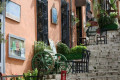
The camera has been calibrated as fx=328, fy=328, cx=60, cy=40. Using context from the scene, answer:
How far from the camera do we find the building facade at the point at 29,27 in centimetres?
1111

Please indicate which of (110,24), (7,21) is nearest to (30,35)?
(7,21)

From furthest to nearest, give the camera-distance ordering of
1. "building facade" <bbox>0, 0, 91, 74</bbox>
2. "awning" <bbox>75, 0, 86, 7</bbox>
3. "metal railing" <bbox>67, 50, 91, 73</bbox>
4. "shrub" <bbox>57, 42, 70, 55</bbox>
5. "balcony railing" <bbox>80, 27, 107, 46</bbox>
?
"awning" <bbox>75, 0, 86, 7</bbox> < "balcony railing" <bbox>80, 27, 107, 46</bbox> < "shrub" <bbox>57, 42, 70, 55</bbox> < "metal railing" <bbox>67, 50, 91, 73</bbox> < "building facade" <bbox>0, 0, 91, 74</bbox>

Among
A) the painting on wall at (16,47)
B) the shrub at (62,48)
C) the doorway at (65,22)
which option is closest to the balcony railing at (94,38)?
the doorway at (65,22)

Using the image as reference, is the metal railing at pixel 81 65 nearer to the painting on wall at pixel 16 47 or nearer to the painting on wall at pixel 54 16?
the painting on wall at pixel 16 47

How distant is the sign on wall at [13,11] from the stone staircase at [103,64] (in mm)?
2595

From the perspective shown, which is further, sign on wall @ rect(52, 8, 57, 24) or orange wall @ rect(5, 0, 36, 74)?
sign on wall @ rect(52, 8, 57, 24)

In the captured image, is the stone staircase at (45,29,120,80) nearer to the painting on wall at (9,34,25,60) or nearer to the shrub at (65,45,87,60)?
the shrub at (65,45,87,60)

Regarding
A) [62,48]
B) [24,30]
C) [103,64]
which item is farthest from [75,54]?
[24,30]

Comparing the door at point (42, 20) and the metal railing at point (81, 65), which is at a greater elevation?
the door at point (42, 20)

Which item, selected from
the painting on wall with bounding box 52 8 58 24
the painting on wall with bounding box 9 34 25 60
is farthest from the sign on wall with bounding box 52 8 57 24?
the painting on wall with bounding box 9 34 25 60

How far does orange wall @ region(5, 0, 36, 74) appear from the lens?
1125cm

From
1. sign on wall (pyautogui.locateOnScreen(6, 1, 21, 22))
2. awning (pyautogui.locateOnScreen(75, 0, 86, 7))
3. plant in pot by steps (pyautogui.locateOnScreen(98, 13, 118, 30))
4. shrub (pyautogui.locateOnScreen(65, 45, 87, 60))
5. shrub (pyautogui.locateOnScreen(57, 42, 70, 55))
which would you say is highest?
awning (pyautogui.locateOnScreen(75, 0, 86, 7))

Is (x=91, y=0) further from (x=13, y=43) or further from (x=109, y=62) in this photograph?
(x=13, y=43)

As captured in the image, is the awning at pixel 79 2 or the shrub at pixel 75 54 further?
the awning at pixel 79 2
